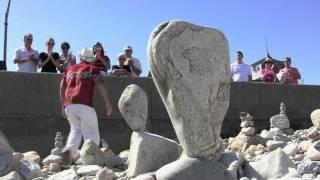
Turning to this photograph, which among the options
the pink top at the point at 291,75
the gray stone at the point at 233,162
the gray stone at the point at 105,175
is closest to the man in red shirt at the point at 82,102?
the gray stone at the point at 105,175

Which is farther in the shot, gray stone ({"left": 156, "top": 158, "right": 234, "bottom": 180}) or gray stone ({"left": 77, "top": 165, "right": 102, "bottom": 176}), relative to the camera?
gray stone ({"left": 77, "top": 165, "right": 102, "bottom": 176})

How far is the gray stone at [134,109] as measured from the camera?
5.93 m

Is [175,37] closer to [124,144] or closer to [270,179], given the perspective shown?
[270,179]

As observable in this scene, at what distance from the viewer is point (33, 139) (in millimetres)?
8984

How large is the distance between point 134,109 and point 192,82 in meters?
1.75

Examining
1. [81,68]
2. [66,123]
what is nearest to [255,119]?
[66,123]

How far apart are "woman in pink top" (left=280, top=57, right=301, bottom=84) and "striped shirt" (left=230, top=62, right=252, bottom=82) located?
3.02 feet

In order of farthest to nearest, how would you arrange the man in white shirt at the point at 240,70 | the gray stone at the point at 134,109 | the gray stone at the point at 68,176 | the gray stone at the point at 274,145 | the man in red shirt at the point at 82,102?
the man in white shirt at the point at 240,70, the man in red shirt at the point at 82,102, the gray stone at the point at 274,145, the gray stone at the point at 134,109, the gray stone at the point at 68,176

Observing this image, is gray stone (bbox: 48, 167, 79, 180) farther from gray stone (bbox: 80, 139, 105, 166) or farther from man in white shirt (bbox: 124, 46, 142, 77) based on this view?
man in white shirt (bbox: 124, 46, 142, 77)

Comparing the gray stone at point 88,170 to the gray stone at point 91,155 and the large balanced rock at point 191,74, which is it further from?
the large balanced rock at point 191,74

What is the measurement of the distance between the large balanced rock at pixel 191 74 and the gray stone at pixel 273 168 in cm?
99

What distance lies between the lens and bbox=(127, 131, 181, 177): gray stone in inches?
214

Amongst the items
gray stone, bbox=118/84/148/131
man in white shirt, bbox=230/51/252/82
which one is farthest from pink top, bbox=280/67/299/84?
gray stone, bbox=118/84/148/131

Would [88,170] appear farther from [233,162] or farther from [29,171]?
[233,162]
